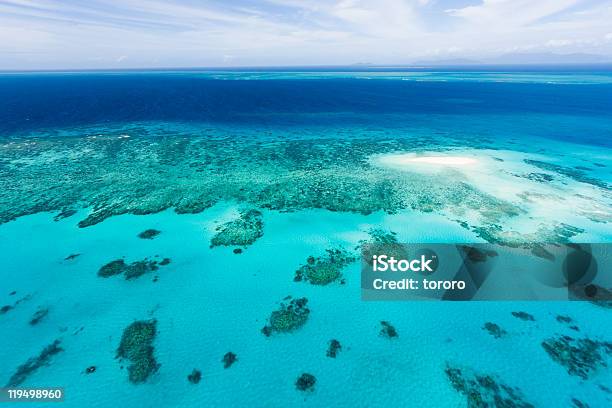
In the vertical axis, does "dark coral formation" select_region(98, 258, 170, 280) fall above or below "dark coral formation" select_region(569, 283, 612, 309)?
below

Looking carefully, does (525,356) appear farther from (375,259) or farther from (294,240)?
(294,240)

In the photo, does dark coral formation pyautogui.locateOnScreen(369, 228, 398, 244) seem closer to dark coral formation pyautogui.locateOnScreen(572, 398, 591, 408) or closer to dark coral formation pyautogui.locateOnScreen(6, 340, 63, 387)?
dark coral formation pyautogui.locateOnScreen(572, 398, 591, 408)

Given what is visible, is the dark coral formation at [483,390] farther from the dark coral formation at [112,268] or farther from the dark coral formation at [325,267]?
the dark coral formation at [112,268]

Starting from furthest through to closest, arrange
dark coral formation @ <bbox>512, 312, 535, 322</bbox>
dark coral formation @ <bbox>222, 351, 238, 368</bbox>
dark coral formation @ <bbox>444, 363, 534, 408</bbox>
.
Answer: dark coral formation @ <bbox>512, 312, 535, 322</bbox>
dark coral formation @ <bbox>222, 351, 238, 368</bbox>
dark coral formation @ <bbox>444, 363, 534, 408</bbox>

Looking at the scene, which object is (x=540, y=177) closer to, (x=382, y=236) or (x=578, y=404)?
(x=382, y=236)

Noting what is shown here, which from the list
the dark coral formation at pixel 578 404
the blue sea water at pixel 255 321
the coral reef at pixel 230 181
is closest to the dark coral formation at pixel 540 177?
the blue sea water at pixel 255 321

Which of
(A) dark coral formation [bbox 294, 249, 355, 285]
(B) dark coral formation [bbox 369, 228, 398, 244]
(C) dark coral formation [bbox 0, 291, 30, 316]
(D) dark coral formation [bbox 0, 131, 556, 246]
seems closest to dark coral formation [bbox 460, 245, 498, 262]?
(D) dark coral formation [bbox 0, 131, 556, 246]
